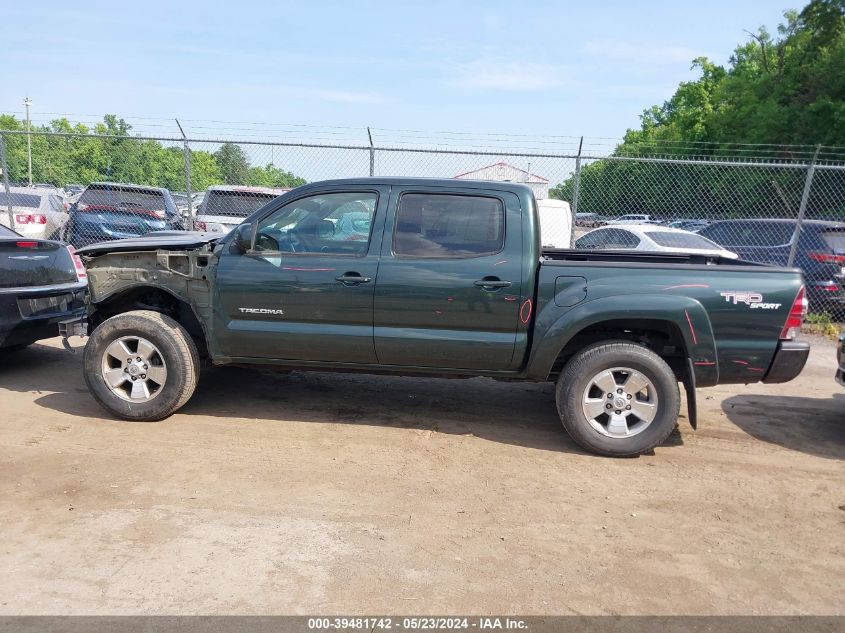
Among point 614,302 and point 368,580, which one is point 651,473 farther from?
point 368,580

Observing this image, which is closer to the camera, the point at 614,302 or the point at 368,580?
the point at 368,580

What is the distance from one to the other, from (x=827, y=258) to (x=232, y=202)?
9206 mm

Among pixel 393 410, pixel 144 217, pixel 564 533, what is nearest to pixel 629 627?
pixel 564 533

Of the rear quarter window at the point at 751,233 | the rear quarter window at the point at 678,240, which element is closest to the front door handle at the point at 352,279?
the rear quarter window at the point at 678,240

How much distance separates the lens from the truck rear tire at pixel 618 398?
4625 mm

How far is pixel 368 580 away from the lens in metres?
3.16

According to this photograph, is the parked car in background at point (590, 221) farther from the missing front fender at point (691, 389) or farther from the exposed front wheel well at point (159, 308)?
the exposed front wheel well at point (159, 308)

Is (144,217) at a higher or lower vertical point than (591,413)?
higher

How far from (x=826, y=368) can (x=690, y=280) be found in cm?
442

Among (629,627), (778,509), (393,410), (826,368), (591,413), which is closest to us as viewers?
(629,627)

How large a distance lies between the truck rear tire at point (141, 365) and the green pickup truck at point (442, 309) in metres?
0.01

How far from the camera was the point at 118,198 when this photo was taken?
11.4 m

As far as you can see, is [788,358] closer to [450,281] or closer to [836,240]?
[450,281]

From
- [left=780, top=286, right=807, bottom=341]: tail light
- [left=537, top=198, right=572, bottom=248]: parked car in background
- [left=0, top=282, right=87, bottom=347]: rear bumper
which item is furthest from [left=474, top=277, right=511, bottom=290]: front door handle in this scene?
[left=537, top=198, right=572, bottom=248]: parked car in background
